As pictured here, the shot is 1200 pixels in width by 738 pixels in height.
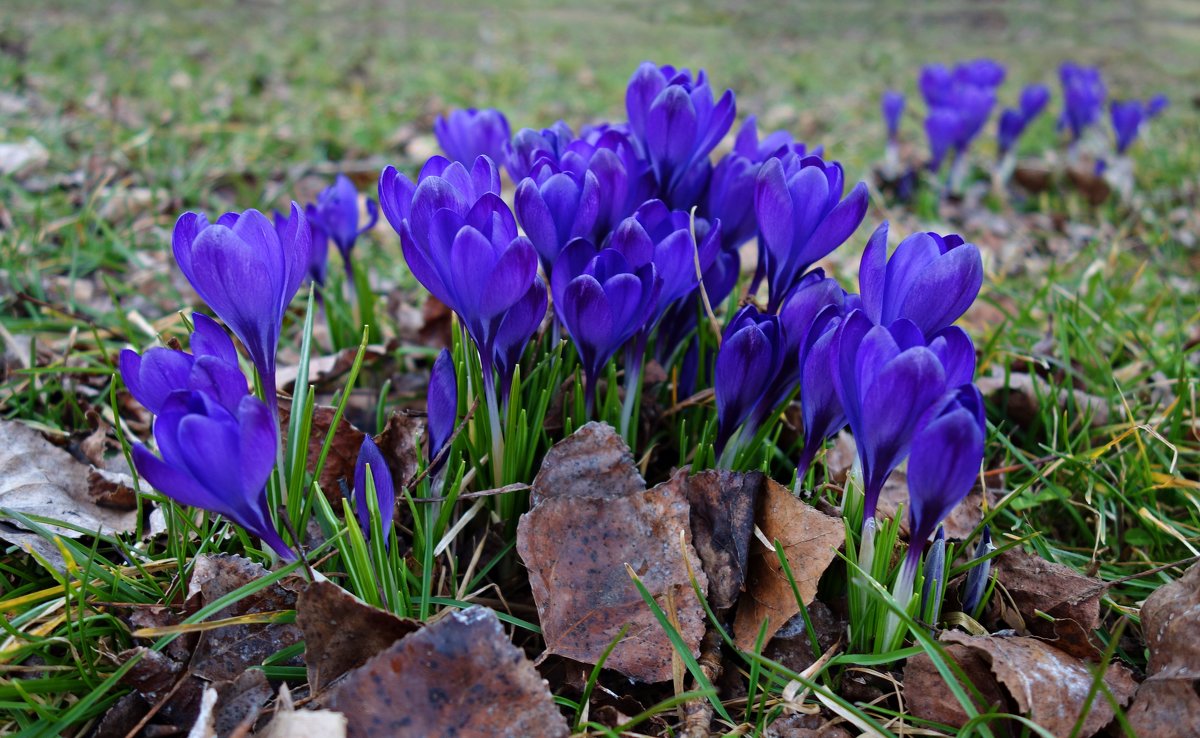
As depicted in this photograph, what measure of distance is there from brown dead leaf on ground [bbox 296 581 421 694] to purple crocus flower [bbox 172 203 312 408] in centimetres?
36

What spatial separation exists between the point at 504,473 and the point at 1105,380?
5.13 feet

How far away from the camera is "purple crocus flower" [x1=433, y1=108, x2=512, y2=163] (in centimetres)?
188

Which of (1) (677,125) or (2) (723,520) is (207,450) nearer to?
(2) (723,520)

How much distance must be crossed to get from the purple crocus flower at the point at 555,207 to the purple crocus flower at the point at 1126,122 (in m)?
4.09

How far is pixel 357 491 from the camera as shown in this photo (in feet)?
4.26

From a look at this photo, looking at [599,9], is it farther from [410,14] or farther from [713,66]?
[713,66]

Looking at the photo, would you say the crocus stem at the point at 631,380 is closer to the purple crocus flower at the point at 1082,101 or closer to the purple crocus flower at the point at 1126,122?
the purple crocus flower at the point at 1126,122

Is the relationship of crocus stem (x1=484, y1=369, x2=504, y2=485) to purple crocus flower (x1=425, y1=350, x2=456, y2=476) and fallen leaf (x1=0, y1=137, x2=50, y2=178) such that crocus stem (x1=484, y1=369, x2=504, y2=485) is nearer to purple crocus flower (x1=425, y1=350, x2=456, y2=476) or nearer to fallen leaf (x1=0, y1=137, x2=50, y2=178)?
purple crocus flower (x1=425, y1=350, x2=456, y2=476)

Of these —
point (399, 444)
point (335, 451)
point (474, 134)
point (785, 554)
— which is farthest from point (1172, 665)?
point (474, 134)

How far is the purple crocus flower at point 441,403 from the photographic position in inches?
55.2

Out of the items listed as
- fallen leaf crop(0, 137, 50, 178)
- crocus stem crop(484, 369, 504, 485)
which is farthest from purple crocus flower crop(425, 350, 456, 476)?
fallen leaf crop(0, 137, 50, 178)

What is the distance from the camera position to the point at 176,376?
3.70 feet

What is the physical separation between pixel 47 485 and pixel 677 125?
4.42 feet

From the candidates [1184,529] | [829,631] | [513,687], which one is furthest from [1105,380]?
[513,687]
